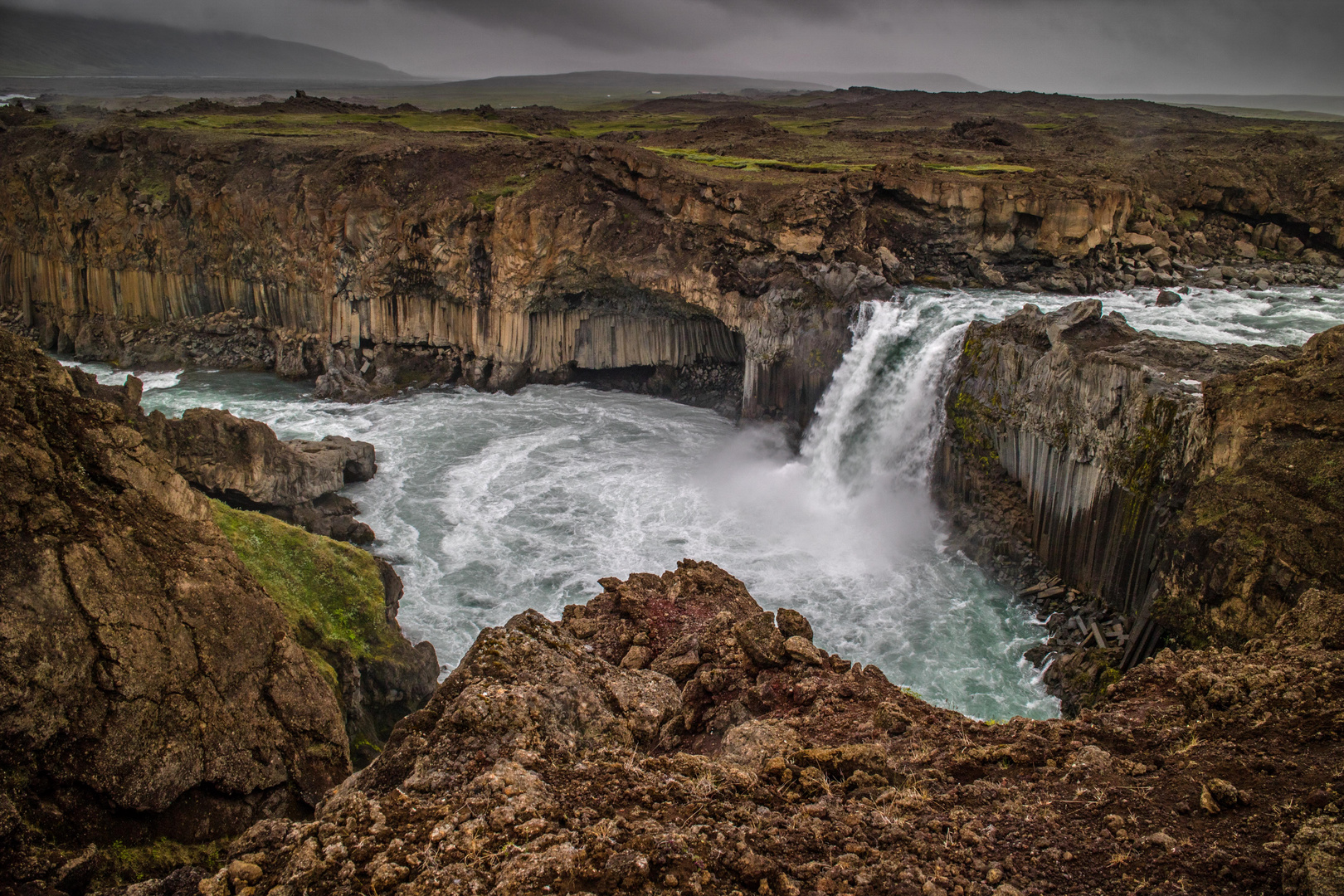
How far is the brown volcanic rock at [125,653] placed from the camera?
727 centimetres

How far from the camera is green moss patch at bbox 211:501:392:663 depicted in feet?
46.7

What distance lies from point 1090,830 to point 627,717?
4939 millimetres

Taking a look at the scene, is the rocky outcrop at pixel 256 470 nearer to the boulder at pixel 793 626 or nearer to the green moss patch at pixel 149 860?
the green moss patch at pixel 149 860

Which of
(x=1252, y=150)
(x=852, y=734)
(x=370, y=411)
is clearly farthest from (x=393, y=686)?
(x=1252, y=150)

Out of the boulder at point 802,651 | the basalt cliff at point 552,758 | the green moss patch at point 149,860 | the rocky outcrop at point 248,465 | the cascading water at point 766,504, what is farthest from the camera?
the rocky outcrop at point 248,465

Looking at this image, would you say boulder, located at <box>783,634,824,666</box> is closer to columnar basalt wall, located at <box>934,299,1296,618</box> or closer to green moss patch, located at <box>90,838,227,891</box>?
green moss patch, located at <box>90,838,227,891</box>

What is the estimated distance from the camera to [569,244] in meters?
36.2

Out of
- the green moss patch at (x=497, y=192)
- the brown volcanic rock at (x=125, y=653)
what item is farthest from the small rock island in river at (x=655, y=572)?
the green moss patch at (x=497, y=192)

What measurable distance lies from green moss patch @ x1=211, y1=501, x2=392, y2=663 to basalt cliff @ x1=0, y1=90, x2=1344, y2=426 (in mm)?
19156

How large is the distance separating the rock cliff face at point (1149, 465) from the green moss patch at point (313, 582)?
53.1 ft

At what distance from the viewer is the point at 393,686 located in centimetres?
1523

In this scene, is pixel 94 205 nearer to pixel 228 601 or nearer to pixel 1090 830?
pixel 228 601

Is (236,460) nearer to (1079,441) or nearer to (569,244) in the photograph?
(569,244)

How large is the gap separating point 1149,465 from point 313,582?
729 inches
